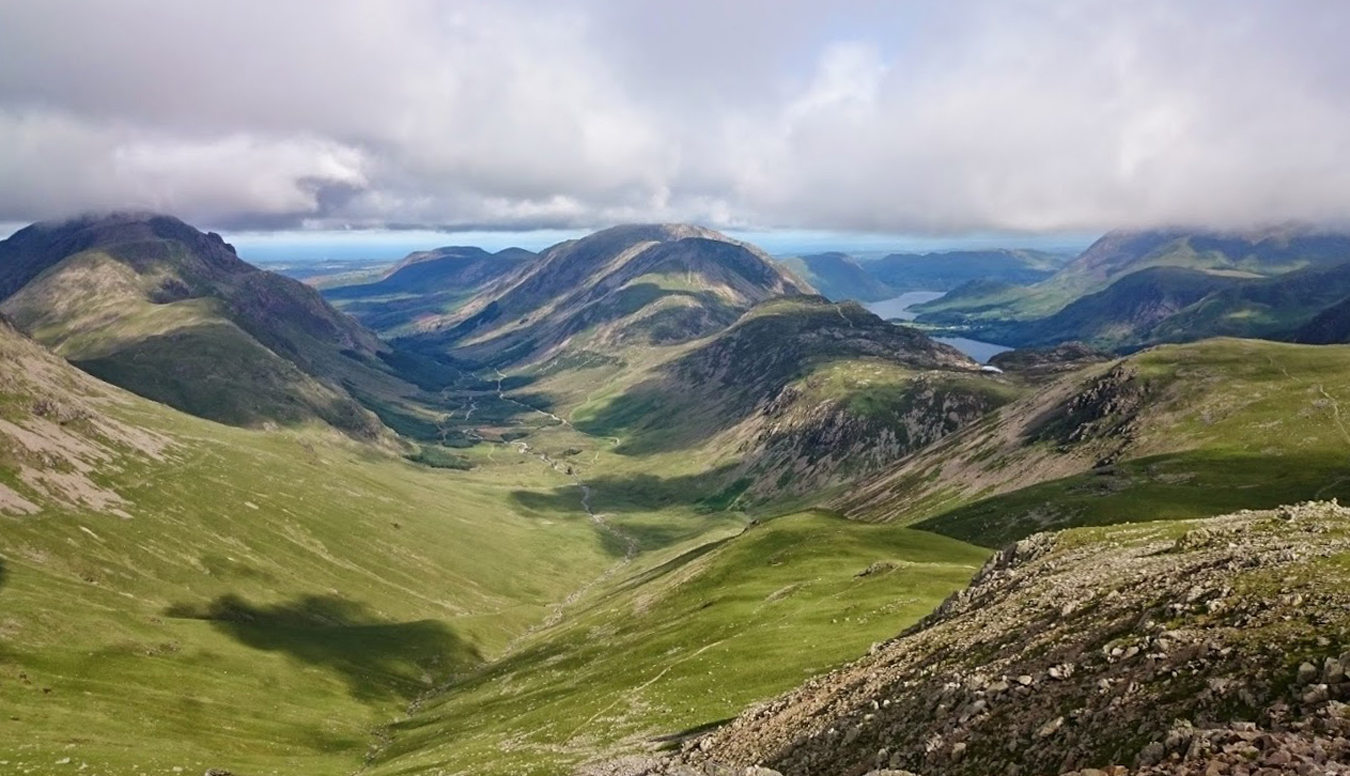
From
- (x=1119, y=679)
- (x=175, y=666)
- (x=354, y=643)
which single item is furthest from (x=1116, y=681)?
(x=354, y=643)

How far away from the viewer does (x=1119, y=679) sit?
3094cm

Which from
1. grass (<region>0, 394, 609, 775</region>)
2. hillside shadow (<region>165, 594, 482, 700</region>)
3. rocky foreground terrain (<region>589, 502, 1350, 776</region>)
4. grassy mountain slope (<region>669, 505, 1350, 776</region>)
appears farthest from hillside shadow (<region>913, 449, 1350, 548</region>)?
grass (<region>0, 394, 609, 775</region>)

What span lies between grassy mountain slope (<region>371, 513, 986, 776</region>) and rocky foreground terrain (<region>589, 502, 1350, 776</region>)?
1878 cm

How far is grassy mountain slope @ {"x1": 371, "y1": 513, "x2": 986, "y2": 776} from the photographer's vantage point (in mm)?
76500

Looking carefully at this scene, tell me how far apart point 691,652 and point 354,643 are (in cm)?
10592

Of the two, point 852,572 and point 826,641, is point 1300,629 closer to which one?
point 826,641

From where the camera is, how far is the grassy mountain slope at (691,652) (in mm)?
76500

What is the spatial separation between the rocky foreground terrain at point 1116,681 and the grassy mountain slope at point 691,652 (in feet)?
61.6

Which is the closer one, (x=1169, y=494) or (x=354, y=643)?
(x=1169, y=494)

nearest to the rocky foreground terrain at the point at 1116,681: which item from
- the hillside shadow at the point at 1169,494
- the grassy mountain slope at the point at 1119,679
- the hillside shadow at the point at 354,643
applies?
the grassy mountain slope at the point at 1119,679

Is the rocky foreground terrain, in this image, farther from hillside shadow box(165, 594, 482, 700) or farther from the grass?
hillside shadow box(165, 594, 482, 700)

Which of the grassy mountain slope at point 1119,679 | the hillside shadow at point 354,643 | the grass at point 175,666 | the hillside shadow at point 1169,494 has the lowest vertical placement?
the hillside shadow at point 354,643

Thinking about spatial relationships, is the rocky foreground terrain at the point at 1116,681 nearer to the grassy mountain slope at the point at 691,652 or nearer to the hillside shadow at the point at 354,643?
the grassy mountain slope at the point at 691,652

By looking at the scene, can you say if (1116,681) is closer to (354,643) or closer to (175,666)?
(175,666)
